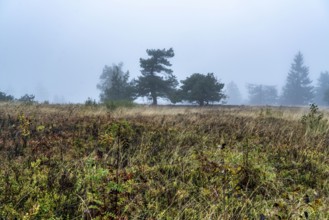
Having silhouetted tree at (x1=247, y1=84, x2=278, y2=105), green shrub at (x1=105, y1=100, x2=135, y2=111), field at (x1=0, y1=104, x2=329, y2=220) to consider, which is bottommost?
field at (x1=0, y1=104, x2=329, y2=220)

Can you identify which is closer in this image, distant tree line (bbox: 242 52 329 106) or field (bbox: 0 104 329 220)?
field (bbox: 0 104 329 220)

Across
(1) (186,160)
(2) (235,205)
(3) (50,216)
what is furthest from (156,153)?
(3) (50,216)

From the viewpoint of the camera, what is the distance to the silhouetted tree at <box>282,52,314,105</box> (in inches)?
3049

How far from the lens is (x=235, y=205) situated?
10.3 feet

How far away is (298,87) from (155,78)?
61570mm

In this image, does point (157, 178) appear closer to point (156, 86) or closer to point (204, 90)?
point (204, 90)

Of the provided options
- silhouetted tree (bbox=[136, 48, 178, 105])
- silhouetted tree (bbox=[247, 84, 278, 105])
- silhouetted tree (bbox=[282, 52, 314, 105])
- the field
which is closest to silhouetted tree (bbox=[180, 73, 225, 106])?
silhouetted tree (bbox=[136, 48, 178, 105])

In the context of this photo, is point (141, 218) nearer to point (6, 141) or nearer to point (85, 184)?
point (85, 184)

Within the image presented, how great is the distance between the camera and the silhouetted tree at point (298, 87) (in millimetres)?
77438

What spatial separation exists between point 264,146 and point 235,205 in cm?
288

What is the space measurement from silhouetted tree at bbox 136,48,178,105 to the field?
26.2m

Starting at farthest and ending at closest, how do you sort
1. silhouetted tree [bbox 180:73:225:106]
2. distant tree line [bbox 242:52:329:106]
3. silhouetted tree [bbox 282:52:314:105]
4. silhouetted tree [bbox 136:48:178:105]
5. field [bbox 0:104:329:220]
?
1. distant tree line [bbox 242:52:329:106]
2. silhouetted tree [bbox 282:52:314:105]
3. silhouetted tree [bbox 136:48:178:105]
4. silhouetted tree [bbox 180:73:225:106]
5. field [bbox 0:104:329:220]

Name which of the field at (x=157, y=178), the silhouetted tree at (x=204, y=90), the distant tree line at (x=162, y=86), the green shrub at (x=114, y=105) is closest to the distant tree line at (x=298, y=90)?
the distant tree line at (x=162, y=86)

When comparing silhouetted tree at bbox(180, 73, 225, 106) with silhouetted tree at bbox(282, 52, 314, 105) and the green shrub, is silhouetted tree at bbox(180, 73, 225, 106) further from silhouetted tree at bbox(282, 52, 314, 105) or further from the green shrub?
silhouetted tree at bbox(282, 52, 314, 105)
